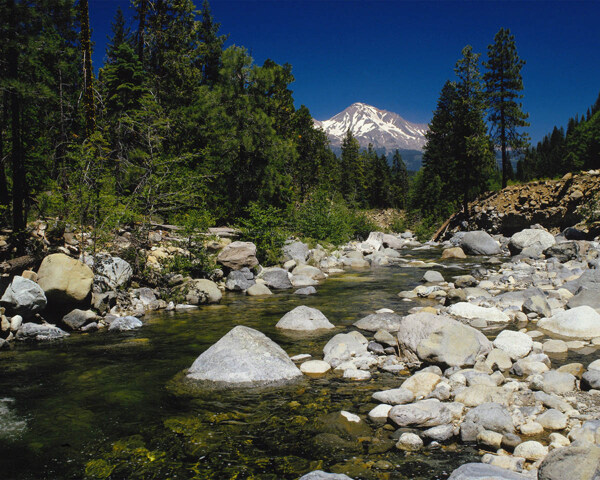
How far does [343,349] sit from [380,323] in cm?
227

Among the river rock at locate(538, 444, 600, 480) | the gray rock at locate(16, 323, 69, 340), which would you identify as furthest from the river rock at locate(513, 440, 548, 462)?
the gray rock at locate(16, 323, 69, 340)

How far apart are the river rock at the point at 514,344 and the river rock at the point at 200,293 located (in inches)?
324

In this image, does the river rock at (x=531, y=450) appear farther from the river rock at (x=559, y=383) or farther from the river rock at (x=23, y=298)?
the river rock at (x=23, y=298)

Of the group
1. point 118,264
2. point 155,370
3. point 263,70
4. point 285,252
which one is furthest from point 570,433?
point 263,70

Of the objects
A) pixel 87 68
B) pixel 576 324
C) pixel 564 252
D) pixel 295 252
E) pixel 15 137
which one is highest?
pixel 87 68

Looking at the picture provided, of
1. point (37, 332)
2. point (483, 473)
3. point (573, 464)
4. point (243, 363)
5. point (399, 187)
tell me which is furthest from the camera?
point (399, 187)

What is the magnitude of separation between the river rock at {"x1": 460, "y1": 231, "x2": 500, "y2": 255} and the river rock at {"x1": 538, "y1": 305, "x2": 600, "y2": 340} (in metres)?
17.1

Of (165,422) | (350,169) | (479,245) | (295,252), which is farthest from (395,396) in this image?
(350,169)

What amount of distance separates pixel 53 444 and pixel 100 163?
9.71m

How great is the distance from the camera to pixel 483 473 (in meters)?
3.39

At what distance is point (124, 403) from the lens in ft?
18.0

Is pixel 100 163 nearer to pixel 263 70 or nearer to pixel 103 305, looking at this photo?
pixel 103 305

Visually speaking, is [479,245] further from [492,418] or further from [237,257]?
[492,418]

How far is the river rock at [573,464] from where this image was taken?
3129 millimetres
